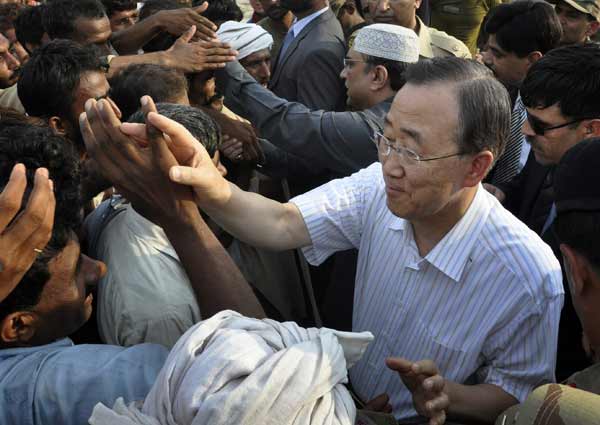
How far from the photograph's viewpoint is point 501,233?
2.27 m

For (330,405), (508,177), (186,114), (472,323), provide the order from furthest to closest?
(508,177) → (186,114) → (472,323) → (330,405)

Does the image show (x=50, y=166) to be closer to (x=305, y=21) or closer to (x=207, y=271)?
(x=207, y=271)

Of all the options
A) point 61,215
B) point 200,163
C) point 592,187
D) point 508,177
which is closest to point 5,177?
point 61,215

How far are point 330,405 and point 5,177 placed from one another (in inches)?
47.4

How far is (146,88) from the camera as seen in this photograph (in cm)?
322

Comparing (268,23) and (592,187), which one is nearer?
(592,187)

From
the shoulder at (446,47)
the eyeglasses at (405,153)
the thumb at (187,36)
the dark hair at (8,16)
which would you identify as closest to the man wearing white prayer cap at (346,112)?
the thumb at (187,36)

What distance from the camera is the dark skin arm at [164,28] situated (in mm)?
4398

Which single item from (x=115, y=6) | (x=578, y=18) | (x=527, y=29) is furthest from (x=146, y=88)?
(x=578, y=18)

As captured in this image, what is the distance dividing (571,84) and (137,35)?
310 centimetres

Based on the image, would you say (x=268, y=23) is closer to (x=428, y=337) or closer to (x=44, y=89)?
(x=44, y=89)

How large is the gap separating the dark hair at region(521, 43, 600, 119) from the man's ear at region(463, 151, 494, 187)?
1.08 metres

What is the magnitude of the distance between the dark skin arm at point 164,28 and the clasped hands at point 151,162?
7.18 feet

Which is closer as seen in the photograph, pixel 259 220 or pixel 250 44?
Answer: pixel 259 220
